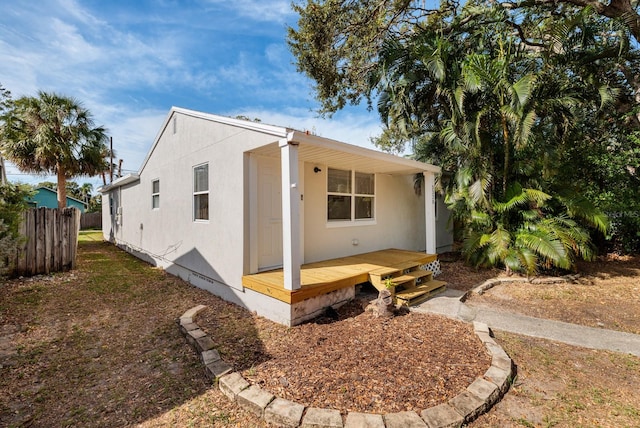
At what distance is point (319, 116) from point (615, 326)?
10015 millimetres

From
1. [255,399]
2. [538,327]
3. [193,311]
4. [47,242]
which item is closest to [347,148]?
[193,311]

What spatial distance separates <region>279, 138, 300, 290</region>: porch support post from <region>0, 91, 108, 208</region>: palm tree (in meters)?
12.7

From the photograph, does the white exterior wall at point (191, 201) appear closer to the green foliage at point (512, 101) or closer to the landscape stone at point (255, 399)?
the landscape stone at point (255, 399)

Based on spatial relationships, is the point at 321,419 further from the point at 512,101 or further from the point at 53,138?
the point at 53,138

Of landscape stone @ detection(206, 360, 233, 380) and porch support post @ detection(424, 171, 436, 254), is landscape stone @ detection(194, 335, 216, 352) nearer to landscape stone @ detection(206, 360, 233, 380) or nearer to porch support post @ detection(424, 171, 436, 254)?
landscape stone @ detection(206, 360, 233, 380)

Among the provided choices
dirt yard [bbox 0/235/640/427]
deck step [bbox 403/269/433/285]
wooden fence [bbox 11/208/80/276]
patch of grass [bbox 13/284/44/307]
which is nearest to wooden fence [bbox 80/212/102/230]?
wooden fence [bbox 11/208/80/276]

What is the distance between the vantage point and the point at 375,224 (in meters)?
7.59

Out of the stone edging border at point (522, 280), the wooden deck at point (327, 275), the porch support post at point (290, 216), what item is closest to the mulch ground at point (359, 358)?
the wooden deck at point (327, 275)

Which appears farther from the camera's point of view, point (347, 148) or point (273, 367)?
point (347, 148)

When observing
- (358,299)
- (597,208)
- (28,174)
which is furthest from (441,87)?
(28,174)

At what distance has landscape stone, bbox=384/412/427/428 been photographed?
2115 mm

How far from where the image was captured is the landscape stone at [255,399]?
7.73 feet

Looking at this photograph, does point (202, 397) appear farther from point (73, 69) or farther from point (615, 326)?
point (73, 69)

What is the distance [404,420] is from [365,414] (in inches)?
11.6
